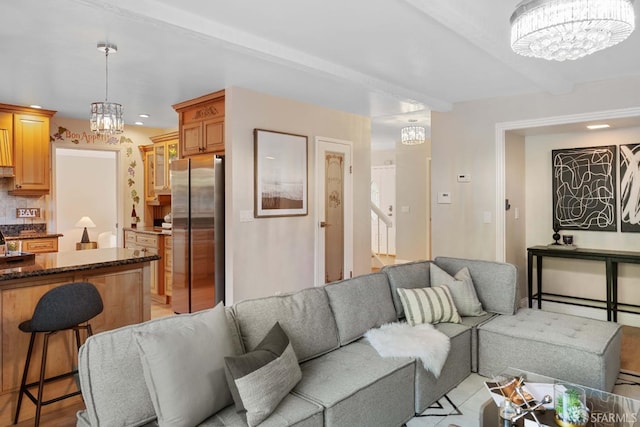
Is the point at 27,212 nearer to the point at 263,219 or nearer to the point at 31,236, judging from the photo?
the point at 31,236

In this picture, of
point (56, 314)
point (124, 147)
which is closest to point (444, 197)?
point (56, 314)

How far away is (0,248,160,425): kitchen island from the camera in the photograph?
2.62 m

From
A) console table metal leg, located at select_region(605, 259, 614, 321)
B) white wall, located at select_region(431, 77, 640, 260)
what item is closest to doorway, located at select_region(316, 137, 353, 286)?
white wall, located at select_region(431, 77, 640, 260)

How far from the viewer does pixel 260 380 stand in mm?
1779

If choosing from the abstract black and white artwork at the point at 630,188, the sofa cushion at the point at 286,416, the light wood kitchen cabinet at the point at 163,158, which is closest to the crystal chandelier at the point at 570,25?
the sofa cushion at the point at 286,416

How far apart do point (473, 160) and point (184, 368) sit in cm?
403

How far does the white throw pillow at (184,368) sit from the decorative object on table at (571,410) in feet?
4.59

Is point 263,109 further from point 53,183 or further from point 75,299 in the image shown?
point 53,183

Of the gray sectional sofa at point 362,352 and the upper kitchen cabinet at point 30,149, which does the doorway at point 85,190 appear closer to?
the upper kitchen cabinet at point 30,149

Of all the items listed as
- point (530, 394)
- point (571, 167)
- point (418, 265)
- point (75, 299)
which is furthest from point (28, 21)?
point (571, 167)

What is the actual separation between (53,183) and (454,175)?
5.13 m

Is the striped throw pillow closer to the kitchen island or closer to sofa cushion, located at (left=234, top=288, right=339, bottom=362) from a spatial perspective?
sofa cushion, located at (left=234, top=288, right=339, bottom=362)

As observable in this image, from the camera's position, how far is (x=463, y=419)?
2.51 meters

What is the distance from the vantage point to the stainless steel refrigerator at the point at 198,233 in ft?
14.0
